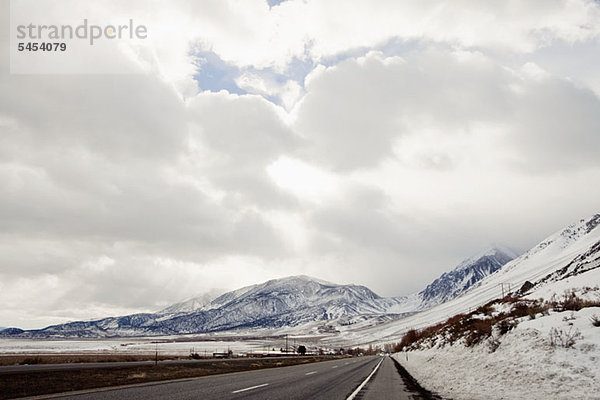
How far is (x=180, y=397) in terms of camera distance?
11.1 m

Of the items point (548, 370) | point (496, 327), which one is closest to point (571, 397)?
point (548, 370)

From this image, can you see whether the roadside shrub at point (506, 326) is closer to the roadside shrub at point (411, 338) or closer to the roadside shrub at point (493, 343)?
the roadside shrub at point (493, 343)

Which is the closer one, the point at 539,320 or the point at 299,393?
the point at 299,393

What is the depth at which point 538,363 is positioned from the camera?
11750 millimetres

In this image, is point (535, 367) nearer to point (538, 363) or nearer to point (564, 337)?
point (538, 363)

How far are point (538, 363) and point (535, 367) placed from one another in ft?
0.60

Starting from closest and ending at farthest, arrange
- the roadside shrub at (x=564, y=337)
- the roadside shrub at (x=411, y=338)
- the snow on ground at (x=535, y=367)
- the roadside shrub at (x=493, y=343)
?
the snow on ground at (x=535, y=367) → the roadside shrub at (x=564, y=337) → the roadside shrub at (x=493, y=343) → the roadside shrub at (x=411, y=338)

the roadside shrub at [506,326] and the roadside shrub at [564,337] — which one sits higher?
the roadside shrub at [564,337]

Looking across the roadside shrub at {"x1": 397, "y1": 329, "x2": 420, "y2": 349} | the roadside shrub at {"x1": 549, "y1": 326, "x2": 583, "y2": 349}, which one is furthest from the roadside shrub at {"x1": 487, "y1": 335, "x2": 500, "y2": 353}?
the roadside shrub at {"x1": 397, "y1": 329, "x2": 420, "y2": 349}

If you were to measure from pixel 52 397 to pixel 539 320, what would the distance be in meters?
17.2

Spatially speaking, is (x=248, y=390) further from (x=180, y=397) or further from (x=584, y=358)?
(x=584, y=358)

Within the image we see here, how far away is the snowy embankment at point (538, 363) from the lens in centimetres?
1013

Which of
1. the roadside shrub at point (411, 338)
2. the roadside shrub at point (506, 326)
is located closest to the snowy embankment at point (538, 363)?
the roadside shrub at point (506, 326)

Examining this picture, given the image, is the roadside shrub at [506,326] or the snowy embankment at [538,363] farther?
the roadside shrub at [506,326]
